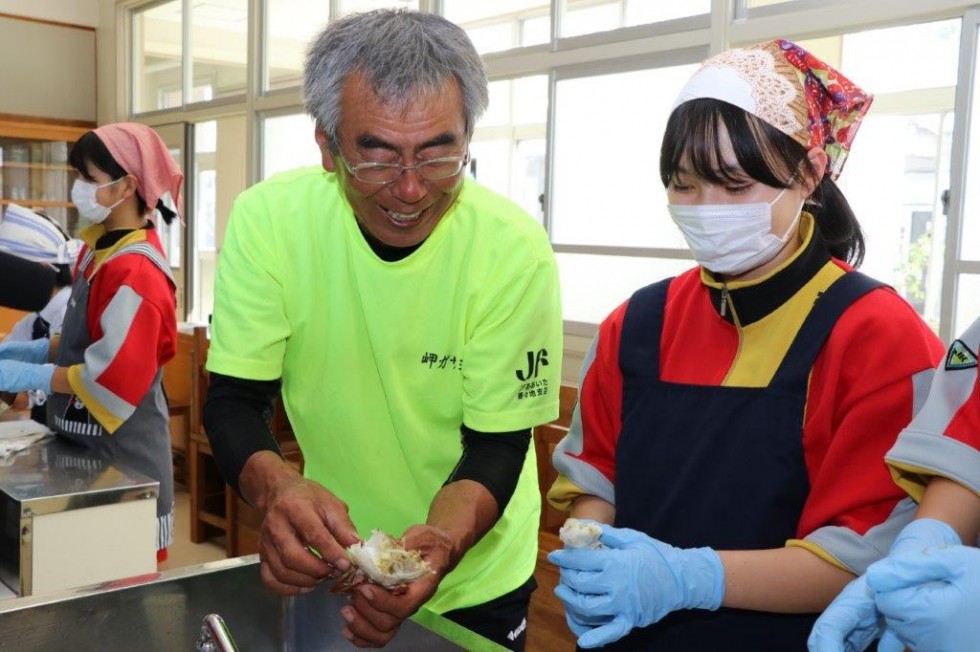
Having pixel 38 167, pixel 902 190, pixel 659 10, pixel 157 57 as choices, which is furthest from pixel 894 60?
pixel 38 167

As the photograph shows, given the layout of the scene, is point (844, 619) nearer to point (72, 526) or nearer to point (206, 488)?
point (72, 526)

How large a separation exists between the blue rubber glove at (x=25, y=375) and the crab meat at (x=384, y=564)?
72.5 inches

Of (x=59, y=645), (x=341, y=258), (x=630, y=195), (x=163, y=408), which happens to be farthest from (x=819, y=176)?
(x=630, y=195)

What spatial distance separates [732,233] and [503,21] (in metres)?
3.46

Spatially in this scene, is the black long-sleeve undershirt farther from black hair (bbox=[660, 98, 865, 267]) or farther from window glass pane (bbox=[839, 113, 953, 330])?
window glass pane (bbox=[839, 113, 953, 330])

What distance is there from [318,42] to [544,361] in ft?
1.85

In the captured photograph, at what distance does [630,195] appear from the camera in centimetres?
372

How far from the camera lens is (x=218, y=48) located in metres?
6.42

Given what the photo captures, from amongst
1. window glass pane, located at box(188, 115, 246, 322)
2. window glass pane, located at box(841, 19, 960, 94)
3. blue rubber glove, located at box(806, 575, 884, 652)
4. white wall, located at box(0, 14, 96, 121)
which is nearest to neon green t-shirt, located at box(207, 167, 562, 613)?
blue rubber glove, located at box(806, 575, 884, 652)

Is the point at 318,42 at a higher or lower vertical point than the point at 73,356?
higher

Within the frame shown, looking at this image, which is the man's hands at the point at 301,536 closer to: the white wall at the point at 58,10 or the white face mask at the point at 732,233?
the white face mask at the point at 732,233

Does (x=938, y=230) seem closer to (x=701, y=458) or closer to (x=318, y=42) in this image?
(x=701, y=458)

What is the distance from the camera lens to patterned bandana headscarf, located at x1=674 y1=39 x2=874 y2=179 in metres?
1.13

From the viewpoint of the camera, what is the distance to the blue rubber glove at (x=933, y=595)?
0.80 metres
